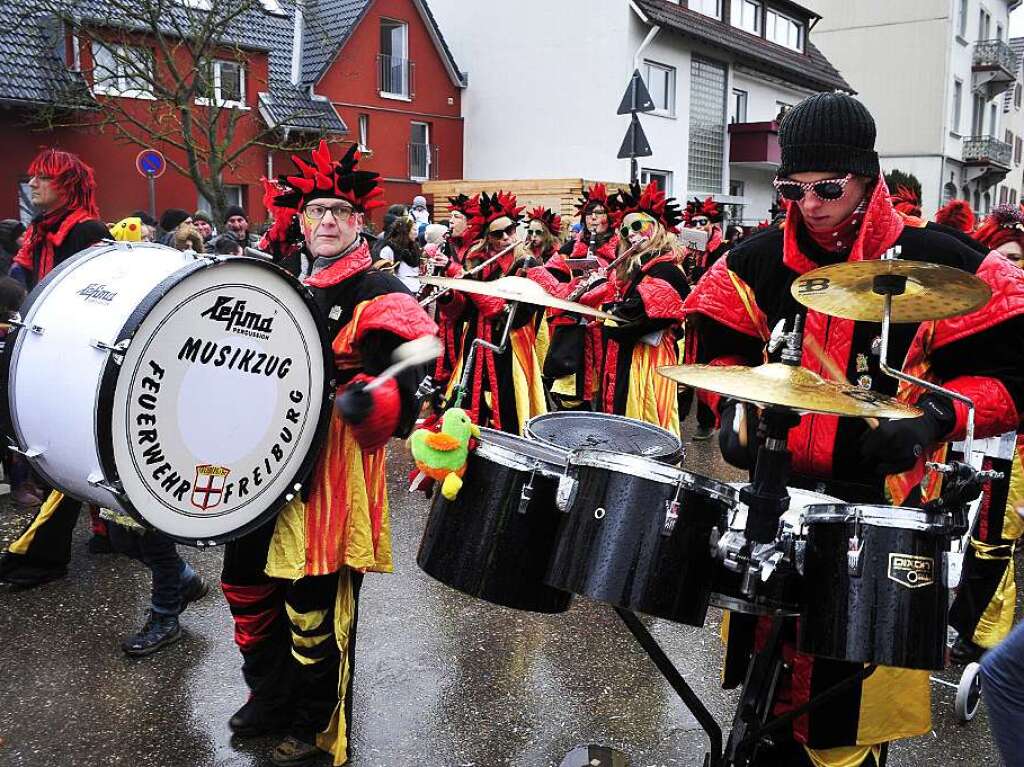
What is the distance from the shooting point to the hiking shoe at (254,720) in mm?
3107

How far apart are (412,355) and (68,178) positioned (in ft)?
9.82

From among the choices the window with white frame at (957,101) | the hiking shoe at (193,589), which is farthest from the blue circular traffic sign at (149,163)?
the window with white frame at (957,101)

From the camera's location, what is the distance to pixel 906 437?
2027 millimetres

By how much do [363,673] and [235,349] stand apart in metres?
1.55

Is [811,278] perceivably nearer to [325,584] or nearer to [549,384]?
[325,584]

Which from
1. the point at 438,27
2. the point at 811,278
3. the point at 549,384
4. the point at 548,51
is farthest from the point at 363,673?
the point at 438,27

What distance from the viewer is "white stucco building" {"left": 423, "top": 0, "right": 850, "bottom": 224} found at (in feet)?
66.4

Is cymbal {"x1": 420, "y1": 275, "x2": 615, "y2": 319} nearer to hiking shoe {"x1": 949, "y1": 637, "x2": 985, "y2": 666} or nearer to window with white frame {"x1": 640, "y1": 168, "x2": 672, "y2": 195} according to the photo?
hiking shoe {"x1": 949, "y1": 637, "x2": 985, "y2": 666}

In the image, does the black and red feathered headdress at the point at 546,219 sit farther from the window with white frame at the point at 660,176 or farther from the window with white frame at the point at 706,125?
the window with white frame at the point at 706,125

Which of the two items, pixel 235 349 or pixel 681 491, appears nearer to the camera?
pixel 681 491

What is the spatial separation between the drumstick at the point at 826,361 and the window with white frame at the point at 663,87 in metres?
19.6

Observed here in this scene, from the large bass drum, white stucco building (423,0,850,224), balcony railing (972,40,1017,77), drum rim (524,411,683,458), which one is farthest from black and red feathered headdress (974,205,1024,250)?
balcony railing (972,40,1017,77)

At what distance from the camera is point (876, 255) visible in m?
2.33

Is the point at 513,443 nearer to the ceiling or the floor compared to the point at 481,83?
nearer to the floor
